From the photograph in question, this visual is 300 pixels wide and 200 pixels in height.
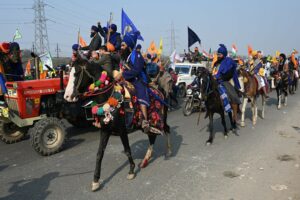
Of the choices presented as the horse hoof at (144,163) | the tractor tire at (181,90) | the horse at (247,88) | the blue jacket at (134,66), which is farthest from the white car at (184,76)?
the blue jacket at (134,66)

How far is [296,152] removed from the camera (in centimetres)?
702

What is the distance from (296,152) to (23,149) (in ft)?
21.9

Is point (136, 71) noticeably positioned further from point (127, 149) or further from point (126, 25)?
point (126, 25)

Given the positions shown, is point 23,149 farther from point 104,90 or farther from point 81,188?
point 104,90

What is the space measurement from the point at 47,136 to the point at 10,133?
176 cm

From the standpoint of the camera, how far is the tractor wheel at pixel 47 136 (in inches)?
267

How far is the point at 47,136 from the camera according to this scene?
7055 millimetres

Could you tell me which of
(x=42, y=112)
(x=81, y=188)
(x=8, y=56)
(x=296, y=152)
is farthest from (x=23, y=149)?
(x=296, y=152)

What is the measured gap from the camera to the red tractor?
6.93 m

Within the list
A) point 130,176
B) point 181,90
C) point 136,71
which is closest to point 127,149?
point 130,176

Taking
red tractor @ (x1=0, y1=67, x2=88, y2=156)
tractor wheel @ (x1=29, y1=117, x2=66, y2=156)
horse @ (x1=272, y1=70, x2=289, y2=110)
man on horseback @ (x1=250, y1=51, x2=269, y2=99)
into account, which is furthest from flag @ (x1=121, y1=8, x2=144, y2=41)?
horse @ (x1=272, y1=70, x2=289, y2=110)

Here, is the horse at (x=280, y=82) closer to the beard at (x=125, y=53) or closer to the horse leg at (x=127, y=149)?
the beard at (x=125, y=53)

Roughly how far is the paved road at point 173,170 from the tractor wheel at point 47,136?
21cm

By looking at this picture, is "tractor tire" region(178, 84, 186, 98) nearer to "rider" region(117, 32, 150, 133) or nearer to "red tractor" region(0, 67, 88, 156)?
"red tractor" region(0, 67, 88, 156)
